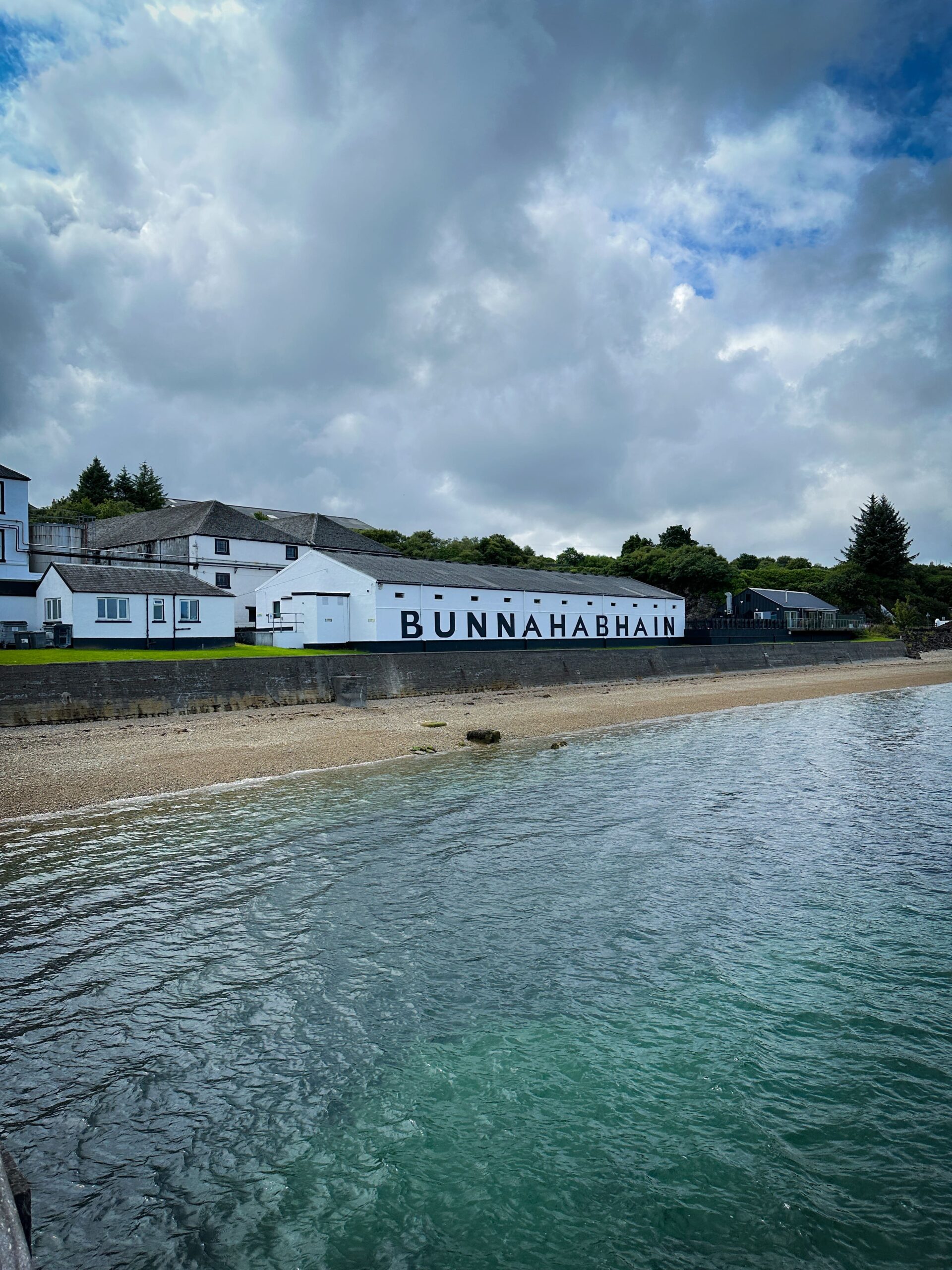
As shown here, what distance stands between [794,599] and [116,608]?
67.7 m

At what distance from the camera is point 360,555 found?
46.8m

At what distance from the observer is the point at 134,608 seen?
34812 mm

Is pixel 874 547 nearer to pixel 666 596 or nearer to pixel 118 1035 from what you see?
pixel 666 596

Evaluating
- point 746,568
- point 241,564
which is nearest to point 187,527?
point 241,564

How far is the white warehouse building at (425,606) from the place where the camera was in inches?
1594

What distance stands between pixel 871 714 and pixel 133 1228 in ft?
108

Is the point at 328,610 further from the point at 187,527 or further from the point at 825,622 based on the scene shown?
the point at 825,622

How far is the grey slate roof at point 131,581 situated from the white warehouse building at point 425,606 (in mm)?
5014

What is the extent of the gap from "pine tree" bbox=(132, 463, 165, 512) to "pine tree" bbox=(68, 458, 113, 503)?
3.33 meters

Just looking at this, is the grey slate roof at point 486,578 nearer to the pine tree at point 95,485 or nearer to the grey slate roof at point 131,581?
the grey slate roof at point 131,581

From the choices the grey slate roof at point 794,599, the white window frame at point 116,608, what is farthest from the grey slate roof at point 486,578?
the grey slate roof at point 794,599

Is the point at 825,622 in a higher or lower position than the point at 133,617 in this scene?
higher

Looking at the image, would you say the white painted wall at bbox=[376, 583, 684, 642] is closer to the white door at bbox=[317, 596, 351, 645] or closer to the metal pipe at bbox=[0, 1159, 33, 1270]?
the white door at bbox=[317, 596, 351, 645]

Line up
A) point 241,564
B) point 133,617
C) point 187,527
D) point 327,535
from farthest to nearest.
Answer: point 327,535, point 241,564, point 187,527, point 133,617
